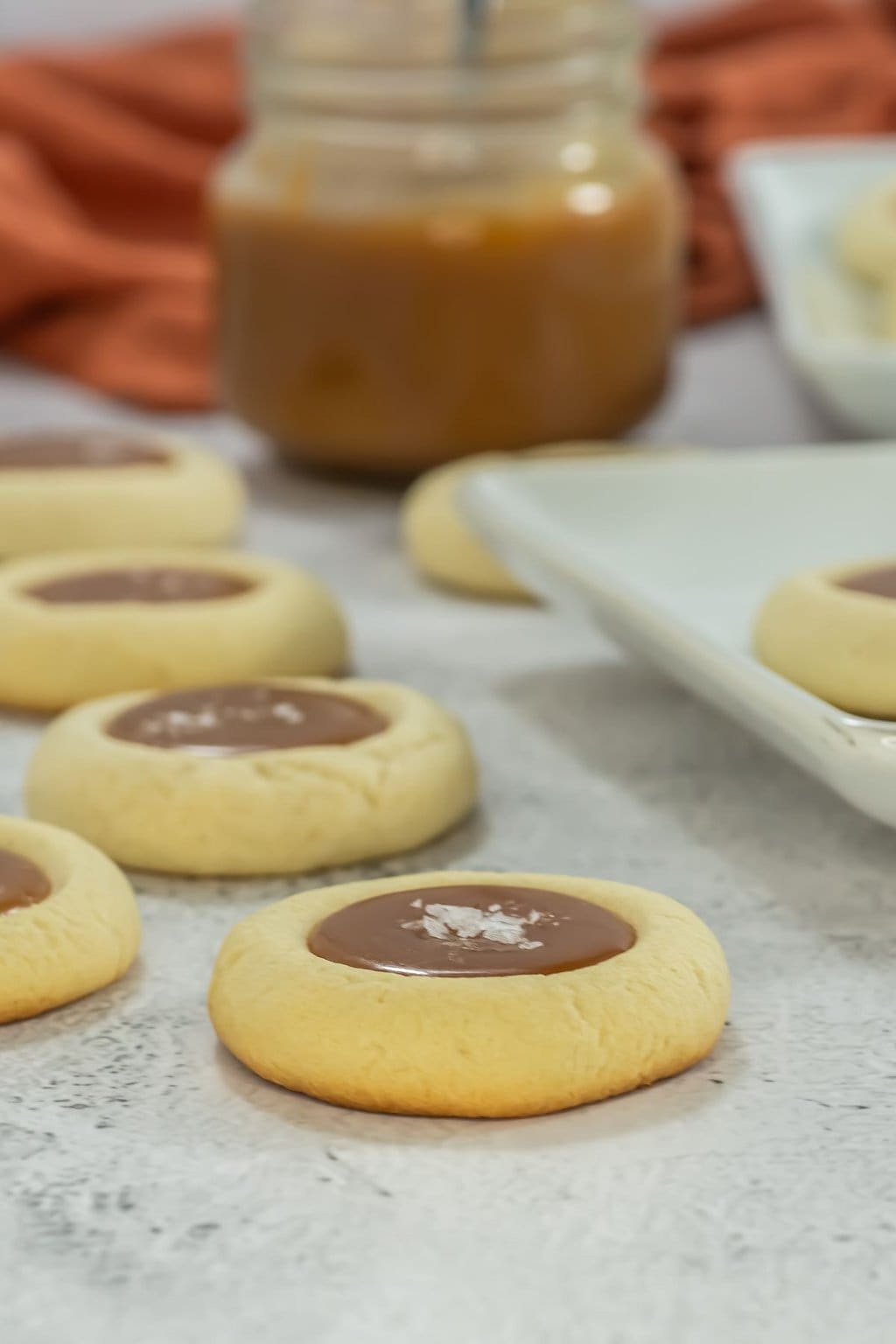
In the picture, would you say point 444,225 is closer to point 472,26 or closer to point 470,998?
point 472,26

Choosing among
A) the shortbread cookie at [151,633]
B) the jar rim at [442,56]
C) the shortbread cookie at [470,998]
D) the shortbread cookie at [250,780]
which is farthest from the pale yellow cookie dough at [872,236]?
the shortbread cookie at [470,998]

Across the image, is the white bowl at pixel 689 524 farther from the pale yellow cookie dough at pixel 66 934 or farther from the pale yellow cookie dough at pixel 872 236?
the pale yellow cookie dough at pixel 872 236

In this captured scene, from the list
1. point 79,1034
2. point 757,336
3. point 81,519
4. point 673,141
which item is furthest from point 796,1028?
point 673,141

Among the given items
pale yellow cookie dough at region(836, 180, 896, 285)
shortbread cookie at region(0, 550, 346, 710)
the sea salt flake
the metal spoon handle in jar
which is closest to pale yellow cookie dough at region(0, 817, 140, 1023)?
the sea salt flake

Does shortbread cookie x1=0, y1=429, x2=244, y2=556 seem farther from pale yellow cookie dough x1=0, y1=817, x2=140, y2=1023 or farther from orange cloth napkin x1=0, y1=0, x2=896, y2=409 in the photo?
pale yellow cookie dough x1=0, y1=817, x2=140, y2=1023

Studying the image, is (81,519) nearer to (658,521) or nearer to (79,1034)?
(658,521)

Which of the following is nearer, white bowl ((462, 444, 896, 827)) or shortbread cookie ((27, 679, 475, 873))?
shortbread cookie ((27, 679, 475, 873))
